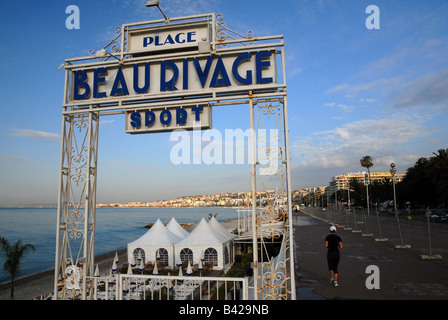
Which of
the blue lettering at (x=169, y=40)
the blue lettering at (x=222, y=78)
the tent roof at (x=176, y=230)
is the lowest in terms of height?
the tent roof at (x=176, y=230)

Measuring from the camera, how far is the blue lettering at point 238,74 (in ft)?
21.0

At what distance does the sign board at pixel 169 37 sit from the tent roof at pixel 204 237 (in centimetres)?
1243

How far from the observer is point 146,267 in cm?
1733

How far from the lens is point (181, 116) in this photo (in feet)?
21.7

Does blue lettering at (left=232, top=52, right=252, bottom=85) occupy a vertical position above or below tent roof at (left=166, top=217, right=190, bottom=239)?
above

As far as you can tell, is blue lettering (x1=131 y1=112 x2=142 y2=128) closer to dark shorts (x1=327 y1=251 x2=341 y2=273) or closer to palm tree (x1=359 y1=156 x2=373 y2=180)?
dark shorts (x1=327 y1=251 x2=341 y2=273)

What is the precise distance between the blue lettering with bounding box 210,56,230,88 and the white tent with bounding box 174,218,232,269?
12.2 m

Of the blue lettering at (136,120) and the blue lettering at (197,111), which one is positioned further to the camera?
the blue lettering at (136,120)

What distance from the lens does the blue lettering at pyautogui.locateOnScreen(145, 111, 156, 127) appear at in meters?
6.77

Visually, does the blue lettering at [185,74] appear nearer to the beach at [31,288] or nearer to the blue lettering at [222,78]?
the blue lettering at [222,78]

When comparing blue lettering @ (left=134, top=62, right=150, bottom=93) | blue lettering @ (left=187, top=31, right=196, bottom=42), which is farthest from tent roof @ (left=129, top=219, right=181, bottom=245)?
blue lettering @ (left=187, top=31, right=196, bottom=42)

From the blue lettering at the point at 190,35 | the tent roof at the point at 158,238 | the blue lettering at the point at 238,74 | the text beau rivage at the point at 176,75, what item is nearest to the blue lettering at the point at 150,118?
the text beau rivage at the point at 176,75

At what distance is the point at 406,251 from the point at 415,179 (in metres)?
49.1

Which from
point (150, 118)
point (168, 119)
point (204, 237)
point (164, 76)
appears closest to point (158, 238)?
point (204, 237)
